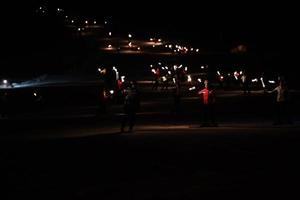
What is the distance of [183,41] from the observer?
134 meters

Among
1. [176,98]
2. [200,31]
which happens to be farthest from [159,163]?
[200,31]

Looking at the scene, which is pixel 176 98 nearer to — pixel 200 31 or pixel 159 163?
pixel 159 163

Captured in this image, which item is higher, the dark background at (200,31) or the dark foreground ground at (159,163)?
the dark background at (200,31)

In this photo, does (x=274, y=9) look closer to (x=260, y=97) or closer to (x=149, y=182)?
(x=260, y=97)

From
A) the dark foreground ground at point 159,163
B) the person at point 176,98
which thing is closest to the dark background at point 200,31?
the person at point 176,98

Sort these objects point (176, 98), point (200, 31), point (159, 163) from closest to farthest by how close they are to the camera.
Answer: point (159, 163) < point (176, 98) < point (200, 31)

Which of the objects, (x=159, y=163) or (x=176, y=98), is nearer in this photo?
(x=159, y=163)

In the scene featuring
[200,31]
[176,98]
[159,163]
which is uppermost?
[200,31]

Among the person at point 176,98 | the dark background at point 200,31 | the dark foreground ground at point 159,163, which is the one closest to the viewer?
the dark foreground ground at point 159,163

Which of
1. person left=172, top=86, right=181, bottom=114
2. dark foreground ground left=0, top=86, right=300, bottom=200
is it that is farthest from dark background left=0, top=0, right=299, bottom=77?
dark foreground ground left=0, top=86, right=300, bottom=200

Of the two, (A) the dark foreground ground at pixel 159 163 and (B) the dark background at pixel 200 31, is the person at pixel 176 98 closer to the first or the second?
(A) the dark foreground ground at pixel 159 163

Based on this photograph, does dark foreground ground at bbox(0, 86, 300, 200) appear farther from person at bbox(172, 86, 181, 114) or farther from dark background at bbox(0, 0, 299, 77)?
dark background at bbox(0, 0, 299, 77)

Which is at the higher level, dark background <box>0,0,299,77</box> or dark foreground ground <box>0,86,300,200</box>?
dark background <box>0,0,299,77</box>

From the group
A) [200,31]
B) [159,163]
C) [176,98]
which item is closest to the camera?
[159,163]
